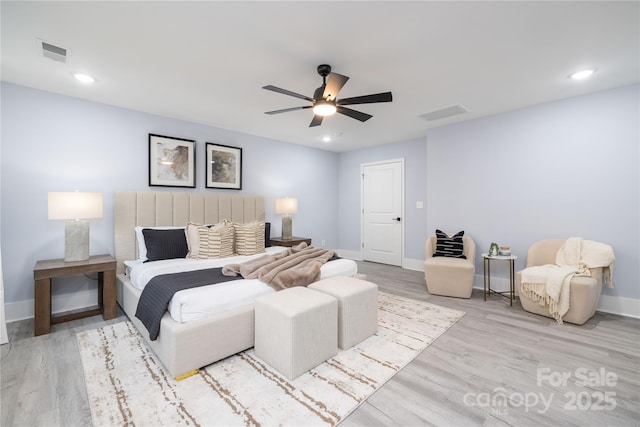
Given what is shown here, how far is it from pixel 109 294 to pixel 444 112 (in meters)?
4.68

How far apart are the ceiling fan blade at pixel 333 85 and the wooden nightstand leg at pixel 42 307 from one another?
3215mm

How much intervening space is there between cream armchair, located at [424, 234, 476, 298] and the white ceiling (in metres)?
2.10

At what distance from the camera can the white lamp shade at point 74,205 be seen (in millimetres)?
2725

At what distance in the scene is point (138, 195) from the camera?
3580 mm

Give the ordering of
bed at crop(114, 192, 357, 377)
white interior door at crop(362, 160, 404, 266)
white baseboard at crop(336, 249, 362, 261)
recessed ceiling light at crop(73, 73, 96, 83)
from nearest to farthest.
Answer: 1. bed at crop(114, 192, 357, 377)
2. recessed ceiling light at crop(73, 73, 96, 83)
3. white interior door at crop(362, 160, 404, 266)
4. white baseboard at crop(336, 249, 362, 261)

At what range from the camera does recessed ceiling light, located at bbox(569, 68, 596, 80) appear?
269cm

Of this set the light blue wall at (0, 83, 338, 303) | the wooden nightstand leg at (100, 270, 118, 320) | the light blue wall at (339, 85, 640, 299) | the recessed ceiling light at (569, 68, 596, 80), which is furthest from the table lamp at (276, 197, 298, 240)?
the recessed ceiling light at (569, 68, 596, 80)

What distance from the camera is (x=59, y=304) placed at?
3148 mm

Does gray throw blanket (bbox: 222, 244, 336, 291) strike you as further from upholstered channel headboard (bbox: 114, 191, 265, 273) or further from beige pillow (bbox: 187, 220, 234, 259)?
upholstered channel headboard (bbox: 114, 191, 265, 273)

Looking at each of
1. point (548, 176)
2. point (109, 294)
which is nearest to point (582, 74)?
point (548, 176)

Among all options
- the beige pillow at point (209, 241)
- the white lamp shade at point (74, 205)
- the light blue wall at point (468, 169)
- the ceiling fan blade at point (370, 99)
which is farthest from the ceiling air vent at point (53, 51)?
the ceiling fan blade at point (370, 99)

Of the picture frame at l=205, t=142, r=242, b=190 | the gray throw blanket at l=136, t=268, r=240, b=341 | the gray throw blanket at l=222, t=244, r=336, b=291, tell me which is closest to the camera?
the gray throw blanket at l=136, t=268, r=240, b=341

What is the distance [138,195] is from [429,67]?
372 centimetres

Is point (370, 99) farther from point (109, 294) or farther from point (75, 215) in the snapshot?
point (109, 294)
